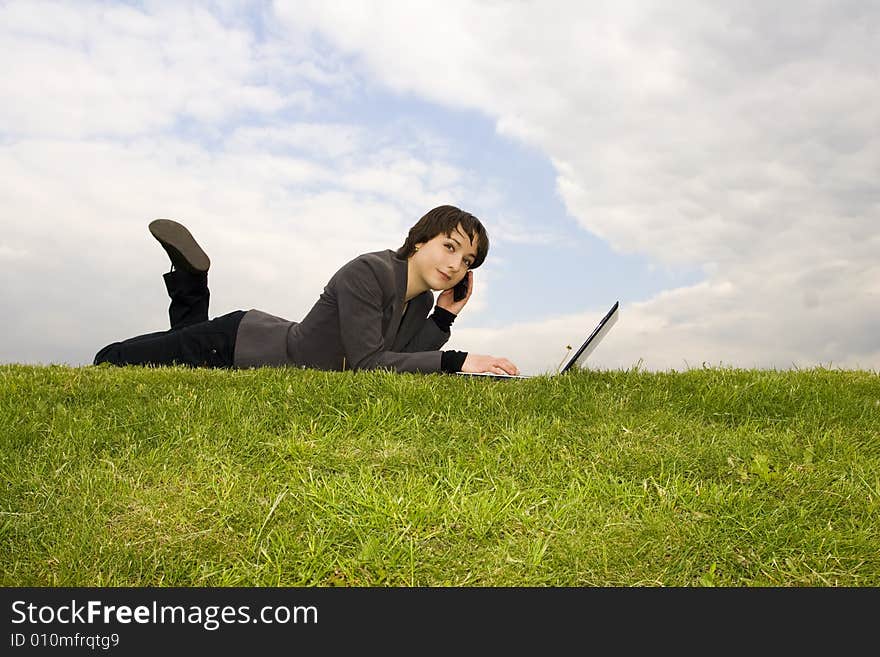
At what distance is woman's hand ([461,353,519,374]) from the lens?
638 centimetres

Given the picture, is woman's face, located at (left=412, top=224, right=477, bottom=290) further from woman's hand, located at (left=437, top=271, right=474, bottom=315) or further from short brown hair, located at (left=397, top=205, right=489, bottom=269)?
woman's hand, located at (left=437, top=271, right=474, bottom=315)

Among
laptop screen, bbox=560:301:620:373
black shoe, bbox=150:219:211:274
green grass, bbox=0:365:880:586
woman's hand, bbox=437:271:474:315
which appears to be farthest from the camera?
black shoe, bbox=150:219:211:274

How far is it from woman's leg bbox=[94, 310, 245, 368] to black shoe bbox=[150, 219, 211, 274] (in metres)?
0.96

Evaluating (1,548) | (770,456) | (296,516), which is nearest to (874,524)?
(770,456)

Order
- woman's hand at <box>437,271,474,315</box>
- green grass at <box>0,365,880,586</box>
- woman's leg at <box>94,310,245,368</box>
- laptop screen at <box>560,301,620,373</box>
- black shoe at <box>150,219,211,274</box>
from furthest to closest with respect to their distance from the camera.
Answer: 1. black shoe at <box>150,219,211,274</box>
2. woman's leg at <box>94,310,245,368</box>
3. woman's hand at <box>437,271,474,315</box>
4. laptop screen at <box>560,301,620,373</box>
5. green grass at <box>0,365,880,586</box>

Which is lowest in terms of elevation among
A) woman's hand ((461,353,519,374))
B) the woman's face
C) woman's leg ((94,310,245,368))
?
woman's hand ((461,353,519,374))

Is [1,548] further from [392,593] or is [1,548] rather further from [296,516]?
[392,593]

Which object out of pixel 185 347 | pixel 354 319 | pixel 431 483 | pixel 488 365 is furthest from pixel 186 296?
pixel 431 483

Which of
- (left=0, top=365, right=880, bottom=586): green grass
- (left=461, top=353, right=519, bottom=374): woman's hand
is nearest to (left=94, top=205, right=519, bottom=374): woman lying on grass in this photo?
(left=461, top=353, right=519, bottom=374): woman's hand

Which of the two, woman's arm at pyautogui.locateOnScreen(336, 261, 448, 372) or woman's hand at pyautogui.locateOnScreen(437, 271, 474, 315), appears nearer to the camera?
woman's arm at pyautogui.locateOnScreen(336, 261, 448, 372)

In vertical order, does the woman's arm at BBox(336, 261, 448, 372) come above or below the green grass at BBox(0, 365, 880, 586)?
above

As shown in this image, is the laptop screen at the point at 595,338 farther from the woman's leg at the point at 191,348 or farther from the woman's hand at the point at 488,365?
the woman's leg at the point at 191,348

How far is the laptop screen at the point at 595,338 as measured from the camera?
243 inches

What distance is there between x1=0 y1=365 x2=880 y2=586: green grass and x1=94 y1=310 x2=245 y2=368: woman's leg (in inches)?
78.3
